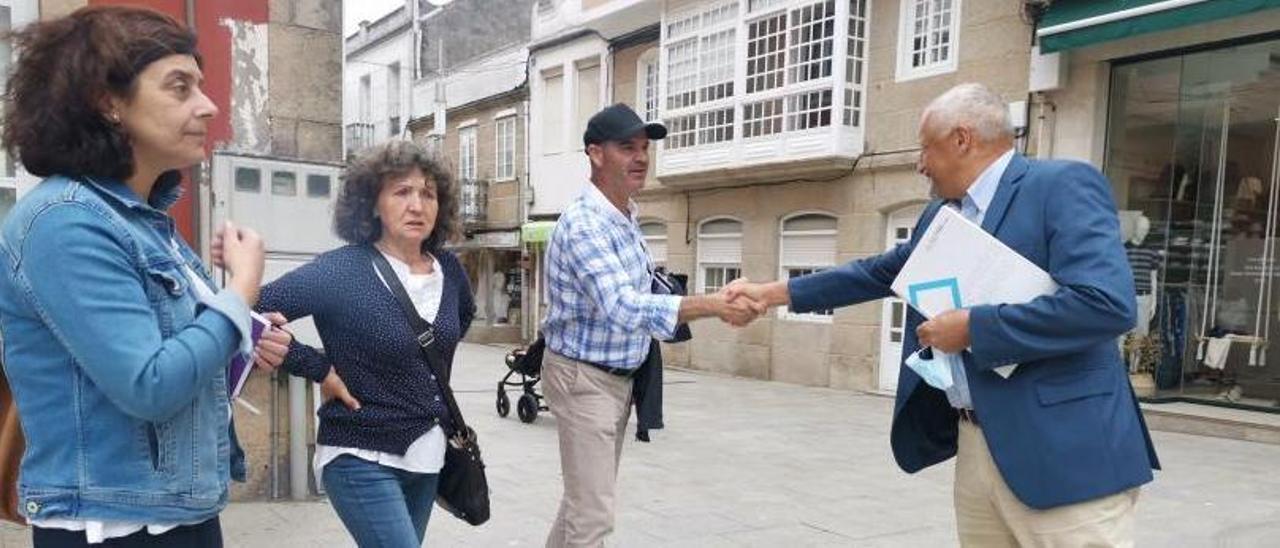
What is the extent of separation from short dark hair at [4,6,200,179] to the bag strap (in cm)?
99

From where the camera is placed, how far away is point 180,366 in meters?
1.43

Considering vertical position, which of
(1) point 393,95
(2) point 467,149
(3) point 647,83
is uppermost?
(1) point 393,95

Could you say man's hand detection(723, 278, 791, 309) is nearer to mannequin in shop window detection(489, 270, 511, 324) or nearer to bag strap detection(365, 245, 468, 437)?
bag strap detection(365, 245, 468, 437)

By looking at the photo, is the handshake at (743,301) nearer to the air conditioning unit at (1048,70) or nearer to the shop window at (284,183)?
the shop window at (284,183)

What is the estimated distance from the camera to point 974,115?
2.41m

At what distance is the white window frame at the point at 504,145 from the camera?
64.0 feet

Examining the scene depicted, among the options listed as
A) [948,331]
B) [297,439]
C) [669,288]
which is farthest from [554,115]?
[948,331]

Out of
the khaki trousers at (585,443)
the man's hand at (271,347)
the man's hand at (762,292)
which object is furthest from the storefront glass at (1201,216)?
the man's hand at (271,347)

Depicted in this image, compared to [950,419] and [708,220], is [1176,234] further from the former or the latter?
[950,419]

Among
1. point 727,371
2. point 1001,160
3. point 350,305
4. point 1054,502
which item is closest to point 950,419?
point 1054,502

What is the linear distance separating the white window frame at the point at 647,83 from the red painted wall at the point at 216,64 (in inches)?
462

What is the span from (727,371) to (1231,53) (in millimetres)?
7957

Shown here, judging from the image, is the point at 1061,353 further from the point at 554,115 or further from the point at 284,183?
the point at 554,115

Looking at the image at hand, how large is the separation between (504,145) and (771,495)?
1524cm
